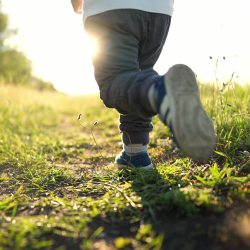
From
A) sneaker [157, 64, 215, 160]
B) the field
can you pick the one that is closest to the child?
sneaker [157, 64, 215, 160]

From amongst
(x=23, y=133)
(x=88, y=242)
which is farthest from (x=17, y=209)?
(x=23, y=133)

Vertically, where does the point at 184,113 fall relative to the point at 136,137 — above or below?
above

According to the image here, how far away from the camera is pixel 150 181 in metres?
1.39

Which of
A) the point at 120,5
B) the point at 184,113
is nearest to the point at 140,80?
the point at 184,113

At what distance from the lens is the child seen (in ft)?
3.35

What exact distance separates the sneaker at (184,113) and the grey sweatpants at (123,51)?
14 cm

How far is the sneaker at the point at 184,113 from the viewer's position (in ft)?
3.27

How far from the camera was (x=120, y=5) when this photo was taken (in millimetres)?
1412

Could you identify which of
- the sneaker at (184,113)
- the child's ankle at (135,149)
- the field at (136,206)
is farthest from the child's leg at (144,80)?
the field at (136,206)

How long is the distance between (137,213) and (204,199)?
27 cm

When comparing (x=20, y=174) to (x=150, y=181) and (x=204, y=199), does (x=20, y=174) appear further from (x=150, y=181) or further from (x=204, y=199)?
(x=204, y=199)

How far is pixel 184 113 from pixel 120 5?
30.8 inches

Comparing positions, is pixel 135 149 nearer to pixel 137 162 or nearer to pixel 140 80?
pixel 137 162

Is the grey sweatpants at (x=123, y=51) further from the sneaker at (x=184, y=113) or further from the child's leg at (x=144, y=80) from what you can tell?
the sneaker at (x=184, y=113)
